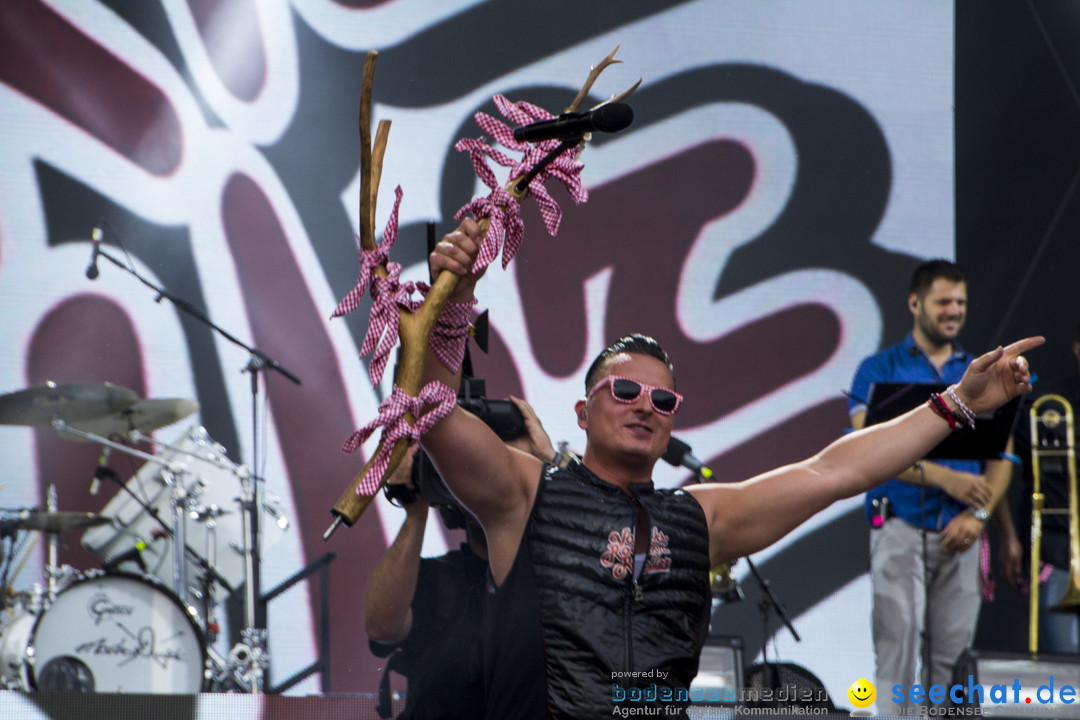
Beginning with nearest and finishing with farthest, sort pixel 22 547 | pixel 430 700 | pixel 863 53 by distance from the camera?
pixel 430 700
pixel 22 547
pixel 863 53

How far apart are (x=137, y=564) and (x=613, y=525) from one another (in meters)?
3.29

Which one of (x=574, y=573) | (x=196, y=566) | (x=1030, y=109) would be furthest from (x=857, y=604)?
(x=574, y=573)

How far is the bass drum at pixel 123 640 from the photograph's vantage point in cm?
452

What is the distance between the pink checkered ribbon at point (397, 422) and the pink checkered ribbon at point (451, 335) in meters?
0.09

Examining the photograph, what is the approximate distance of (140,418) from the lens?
15.8 ft

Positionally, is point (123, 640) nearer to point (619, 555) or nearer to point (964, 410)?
point (619, 555)

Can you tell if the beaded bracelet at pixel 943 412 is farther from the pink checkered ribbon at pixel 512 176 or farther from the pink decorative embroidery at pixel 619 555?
the pink checkered ribbon at pixel 512 176

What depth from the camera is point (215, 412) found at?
16.6ft

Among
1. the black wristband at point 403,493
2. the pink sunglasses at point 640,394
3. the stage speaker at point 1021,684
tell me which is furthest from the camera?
the stage speaker at point 1021,684

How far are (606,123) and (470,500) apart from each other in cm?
77

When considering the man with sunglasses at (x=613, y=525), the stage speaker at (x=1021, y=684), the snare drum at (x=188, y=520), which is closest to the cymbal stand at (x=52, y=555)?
the snare drum at (x=188, y=520)

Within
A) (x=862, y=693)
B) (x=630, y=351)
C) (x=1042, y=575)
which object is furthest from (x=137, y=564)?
(x=1042, y=575)

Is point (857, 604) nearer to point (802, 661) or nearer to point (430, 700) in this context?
point (802, 661)

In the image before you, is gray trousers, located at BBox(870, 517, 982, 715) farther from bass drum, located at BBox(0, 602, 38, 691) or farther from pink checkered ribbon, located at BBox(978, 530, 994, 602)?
bass drum, located at BBox(0, 602, 38, 691)
